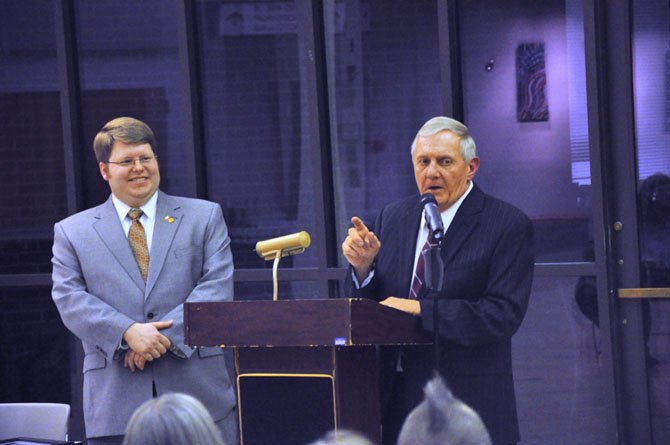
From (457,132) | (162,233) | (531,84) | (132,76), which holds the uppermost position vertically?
(132,76)

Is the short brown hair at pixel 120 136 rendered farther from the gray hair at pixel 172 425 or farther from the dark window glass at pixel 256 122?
the gray hair at pixel 172 425

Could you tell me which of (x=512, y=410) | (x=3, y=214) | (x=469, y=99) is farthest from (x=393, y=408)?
(x=3, y=214)

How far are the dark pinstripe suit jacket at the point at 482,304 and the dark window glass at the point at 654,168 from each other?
188cm

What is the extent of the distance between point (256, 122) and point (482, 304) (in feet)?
9.77

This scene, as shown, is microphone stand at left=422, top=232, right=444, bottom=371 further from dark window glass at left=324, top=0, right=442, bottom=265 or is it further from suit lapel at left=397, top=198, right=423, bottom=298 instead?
dark window glass at left=324, top=0, right=442, bottom=265

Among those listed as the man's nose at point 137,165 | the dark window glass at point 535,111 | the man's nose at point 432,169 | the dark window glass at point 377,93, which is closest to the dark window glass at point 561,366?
the dark window glass at point 535,111

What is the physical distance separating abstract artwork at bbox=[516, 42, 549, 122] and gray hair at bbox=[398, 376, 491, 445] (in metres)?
4.04

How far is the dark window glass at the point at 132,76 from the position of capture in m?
6.96

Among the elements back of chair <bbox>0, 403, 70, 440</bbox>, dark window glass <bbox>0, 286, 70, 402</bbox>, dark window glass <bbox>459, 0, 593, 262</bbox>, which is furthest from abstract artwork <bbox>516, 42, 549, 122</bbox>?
dark window glass <bbox>0, 286, 70, 402</bbox>

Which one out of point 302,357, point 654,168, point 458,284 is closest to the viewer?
point 302,357

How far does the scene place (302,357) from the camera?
3840 mm

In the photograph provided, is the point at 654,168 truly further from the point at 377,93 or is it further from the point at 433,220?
the point at 433,220

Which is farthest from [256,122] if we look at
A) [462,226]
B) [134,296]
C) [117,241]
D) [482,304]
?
[482,304]

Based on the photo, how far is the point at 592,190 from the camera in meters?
5.92
